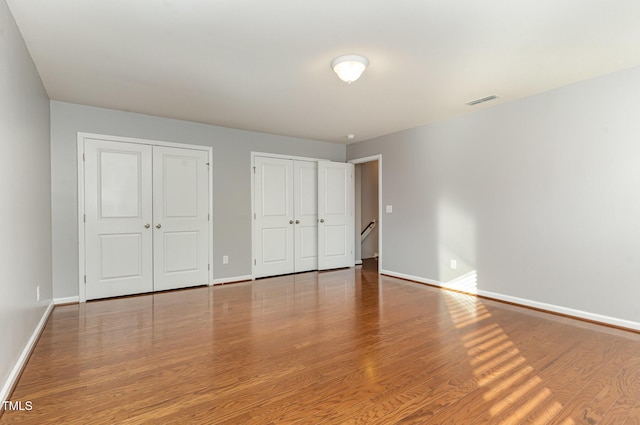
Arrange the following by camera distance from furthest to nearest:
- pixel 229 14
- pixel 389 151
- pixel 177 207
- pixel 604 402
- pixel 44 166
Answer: pixel 389 151, pixel 177 207, pixel 44 166, pixel 229 14, pixel 604 402

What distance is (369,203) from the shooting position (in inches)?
300

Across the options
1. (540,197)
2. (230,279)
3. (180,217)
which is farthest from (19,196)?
(540,197)

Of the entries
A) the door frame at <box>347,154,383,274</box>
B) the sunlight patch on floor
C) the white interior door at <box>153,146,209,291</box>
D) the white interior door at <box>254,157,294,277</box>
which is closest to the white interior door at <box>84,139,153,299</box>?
the white interior door at <box>153,146,209,291</box>

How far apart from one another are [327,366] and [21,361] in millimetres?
2167

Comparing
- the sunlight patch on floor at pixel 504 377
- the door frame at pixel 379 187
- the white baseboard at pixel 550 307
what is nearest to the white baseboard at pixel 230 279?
the door frame at pixel 379 187

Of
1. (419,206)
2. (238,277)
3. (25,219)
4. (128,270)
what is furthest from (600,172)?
(128,270)

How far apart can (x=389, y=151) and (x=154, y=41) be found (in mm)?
3958

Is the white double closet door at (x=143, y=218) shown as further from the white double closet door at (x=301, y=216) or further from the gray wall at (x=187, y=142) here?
the white double closet door at (x=301, y=216)

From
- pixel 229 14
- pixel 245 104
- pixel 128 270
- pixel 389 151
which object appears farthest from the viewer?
pixel 389 151

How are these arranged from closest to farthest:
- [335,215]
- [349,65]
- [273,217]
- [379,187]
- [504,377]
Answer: [504,377]
[349,65]
[273,217]
[379,187]
[335,215]

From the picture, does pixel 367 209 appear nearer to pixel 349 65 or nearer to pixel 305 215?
pixel 305 215

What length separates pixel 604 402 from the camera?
77.0 inches

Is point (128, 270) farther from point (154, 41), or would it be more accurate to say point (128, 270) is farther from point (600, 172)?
point (600, 172)

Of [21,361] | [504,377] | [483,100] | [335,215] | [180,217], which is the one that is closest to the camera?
[504,377]
